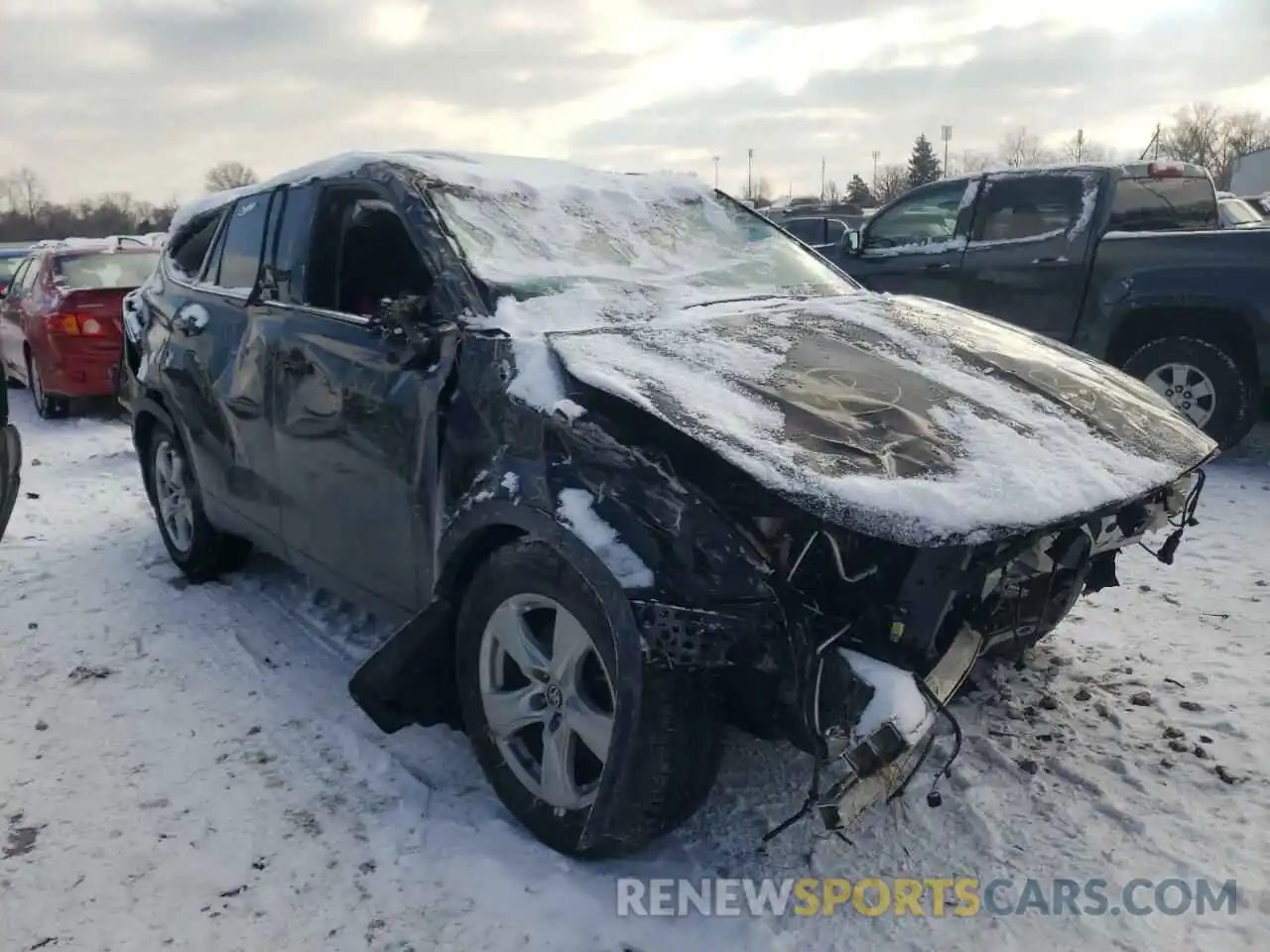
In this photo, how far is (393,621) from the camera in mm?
3357

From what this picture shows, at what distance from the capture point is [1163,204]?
277 inches

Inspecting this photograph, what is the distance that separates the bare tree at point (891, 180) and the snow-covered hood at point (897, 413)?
67891 mm

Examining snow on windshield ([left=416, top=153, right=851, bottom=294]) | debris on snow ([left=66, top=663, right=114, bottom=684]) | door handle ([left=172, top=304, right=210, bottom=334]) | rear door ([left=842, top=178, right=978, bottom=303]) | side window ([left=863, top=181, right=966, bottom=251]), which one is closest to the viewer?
snow on windshield ([left=416, top=153, right=851, bottom=294])

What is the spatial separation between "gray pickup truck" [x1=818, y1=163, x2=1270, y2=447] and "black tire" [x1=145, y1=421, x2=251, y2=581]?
183 inches

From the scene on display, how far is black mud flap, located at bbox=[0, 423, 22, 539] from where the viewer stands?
340cm

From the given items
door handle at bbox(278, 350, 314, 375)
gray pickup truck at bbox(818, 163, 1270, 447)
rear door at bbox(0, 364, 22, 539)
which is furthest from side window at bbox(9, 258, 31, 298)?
door handle at bbox(278, 350, 314, 375)

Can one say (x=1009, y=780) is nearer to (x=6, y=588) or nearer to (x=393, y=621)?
(x=393, y=621)

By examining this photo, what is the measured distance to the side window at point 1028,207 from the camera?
7.02 m

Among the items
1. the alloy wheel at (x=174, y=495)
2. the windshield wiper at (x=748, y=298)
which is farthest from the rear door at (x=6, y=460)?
the windshield wiper at (x=748, y=298)

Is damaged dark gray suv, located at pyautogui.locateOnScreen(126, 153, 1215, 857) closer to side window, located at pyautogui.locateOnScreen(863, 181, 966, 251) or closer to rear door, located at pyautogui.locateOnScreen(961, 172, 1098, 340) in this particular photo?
rear door, located at pyautogui.locateOnScreen(961, 172, 1098, 340)

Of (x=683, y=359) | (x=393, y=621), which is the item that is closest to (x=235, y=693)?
(x=393, y=621)

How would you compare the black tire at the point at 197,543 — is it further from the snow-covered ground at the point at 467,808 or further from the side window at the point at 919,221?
the side window at the point at 919,221

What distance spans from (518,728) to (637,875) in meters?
0.49

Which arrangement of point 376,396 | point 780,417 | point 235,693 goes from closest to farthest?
point 780,417 → point 376,396 → point 235,693
